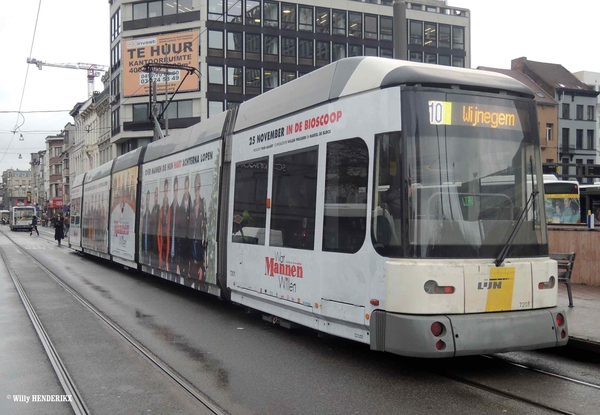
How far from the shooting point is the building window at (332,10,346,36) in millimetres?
54938

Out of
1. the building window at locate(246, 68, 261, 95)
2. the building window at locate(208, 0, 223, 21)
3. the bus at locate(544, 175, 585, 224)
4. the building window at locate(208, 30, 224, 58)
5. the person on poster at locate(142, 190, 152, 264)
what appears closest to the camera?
the person on poster at locate(142, 190, 152, 264)

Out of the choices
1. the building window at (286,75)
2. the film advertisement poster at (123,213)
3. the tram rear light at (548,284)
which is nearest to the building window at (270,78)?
the building window at (286,75)

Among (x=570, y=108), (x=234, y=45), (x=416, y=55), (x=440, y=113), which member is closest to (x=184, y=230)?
(x=440, y=113)

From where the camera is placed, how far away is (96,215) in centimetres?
2194

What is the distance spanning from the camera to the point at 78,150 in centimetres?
8625

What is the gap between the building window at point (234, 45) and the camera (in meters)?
52.1

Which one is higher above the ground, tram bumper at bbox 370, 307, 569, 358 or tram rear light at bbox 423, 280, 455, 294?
tram rear light at bbox 423, 280, 455, 294

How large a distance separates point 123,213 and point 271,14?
127ft

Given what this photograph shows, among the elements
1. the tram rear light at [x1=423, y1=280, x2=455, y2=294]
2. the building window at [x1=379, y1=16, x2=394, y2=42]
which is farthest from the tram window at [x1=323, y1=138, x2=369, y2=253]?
the building window at [x1=379, y1=16, x2=394, y2=42]

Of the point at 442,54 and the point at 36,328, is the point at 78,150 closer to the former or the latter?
the point at 442,54

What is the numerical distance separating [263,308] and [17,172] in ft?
664

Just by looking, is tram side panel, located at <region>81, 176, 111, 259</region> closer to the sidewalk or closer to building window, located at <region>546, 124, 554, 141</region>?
the sidewalk

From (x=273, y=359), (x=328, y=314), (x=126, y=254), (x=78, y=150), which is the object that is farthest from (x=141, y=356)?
(x=78, y=150)

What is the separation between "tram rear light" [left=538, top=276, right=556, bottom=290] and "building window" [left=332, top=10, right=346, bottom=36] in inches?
1983
